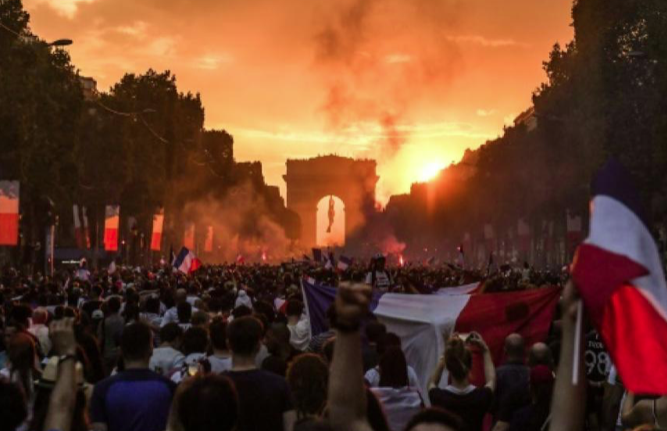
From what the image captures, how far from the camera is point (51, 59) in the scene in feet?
184

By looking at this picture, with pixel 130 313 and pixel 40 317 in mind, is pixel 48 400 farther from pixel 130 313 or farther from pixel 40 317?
pixel 130 313

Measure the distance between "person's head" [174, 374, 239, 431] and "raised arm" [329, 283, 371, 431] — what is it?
34.0 inches

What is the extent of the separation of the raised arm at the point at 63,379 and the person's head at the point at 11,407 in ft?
2.38

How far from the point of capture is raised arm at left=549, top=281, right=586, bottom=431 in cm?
422

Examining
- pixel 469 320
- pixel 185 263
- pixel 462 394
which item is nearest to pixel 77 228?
pixel 185 263

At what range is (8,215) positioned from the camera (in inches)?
1372

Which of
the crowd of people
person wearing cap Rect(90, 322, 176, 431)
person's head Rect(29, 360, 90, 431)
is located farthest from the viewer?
person wearing cap Rect(90, 322, 176, 431)

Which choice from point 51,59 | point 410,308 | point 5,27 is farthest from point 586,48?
point 410,308

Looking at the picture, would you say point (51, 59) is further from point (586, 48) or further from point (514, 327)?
point (514, 327)

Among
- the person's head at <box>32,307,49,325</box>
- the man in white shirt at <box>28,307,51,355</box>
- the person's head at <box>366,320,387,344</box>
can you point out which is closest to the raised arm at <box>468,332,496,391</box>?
the person's head at <box>366,320,387,344</box>

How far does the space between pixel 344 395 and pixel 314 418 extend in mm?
813

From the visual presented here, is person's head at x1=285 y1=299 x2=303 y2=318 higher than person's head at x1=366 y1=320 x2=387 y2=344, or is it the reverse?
person's head at x1=285 y1=299 x2=303 y2=318

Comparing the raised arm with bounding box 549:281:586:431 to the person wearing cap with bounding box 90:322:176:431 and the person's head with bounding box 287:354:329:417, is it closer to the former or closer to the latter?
the person's head with bounding box 287:354:329:417

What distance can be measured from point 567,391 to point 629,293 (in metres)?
0.38
